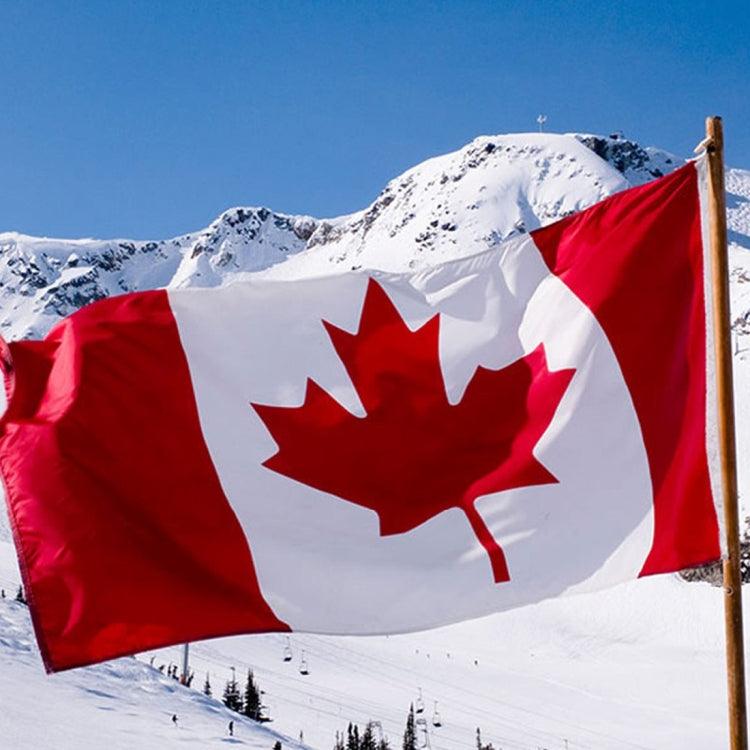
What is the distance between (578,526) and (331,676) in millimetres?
44675

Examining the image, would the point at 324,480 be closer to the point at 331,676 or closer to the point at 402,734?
the point at 402,734

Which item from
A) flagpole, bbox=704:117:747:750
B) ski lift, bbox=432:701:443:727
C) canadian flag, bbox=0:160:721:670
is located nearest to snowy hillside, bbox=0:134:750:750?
ski lift, bbox=432:701:443:727

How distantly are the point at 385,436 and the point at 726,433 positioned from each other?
1511 millimetres

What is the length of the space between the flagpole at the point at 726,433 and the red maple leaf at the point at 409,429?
2.61ft

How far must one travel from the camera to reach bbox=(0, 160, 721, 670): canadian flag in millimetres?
4461

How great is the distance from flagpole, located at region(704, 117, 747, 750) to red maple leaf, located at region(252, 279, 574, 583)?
0.80 metres

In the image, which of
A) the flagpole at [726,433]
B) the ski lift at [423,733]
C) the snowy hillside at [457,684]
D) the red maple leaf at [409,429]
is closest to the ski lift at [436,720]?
the snowy hillside at [457,684]

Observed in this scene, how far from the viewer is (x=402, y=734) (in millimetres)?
35812

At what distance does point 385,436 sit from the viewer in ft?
15.6

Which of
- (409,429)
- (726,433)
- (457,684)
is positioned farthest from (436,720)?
(726,433)

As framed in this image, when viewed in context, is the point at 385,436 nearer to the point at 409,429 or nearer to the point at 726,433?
the point at 409,429

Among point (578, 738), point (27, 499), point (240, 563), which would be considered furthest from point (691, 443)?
point (578, 738)

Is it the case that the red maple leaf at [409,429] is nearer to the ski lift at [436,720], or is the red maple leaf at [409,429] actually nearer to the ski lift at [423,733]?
the ski lift at [423,733]

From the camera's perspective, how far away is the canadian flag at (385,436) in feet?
14.6
